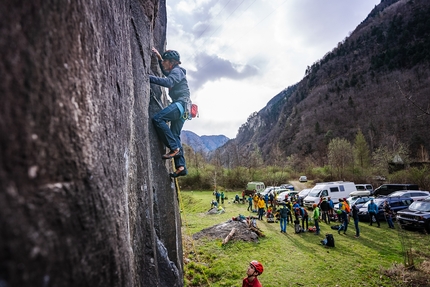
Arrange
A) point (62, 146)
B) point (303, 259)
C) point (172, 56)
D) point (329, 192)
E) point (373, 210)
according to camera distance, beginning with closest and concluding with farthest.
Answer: point (62, 146), point (172, 56), point (303, 259), point (373, 210), point (329, 192)

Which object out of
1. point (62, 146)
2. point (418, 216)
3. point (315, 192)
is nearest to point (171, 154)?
point (62, 146)

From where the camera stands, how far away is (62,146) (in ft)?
4.20

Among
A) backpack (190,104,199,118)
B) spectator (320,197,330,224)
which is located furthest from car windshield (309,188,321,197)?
backpack (190,104,199,118)

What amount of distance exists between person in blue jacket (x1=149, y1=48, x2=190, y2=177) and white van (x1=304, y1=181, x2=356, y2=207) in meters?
22.8

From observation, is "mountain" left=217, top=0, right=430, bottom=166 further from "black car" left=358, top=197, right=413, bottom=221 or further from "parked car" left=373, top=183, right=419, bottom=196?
"black car" left=358, top=197, right=413, bottom=221

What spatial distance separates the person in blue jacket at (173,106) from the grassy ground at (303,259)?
11.6ft

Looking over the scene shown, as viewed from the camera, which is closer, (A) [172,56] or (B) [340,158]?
(A) [172,56]

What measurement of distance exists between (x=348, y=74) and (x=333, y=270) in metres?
136

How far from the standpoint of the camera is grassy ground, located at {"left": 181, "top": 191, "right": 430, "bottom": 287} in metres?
8.70

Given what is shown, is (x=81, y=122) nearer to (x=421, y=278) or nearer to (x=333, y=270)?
(x=333, y=270)

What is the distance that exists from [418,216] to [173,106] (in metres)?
17.9

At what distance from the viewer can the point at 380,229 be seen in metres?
16.4

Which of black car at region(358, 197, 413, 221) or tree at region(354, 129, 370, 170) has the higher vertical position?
tree at region(354, 129, 370, 170)

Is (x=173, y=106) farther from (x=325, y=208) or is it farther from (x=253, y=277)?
(x=325, y=208)
